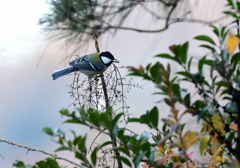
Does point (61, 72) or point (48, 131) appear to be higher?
point (61, 72)

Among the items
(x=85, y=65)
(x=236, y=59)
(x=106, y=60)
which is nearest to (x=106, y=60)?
(x=106, y=60)

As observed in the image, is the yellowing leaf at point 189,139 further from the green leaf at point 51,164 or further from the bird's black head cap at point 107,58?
the bird's black head cap at point 107,58

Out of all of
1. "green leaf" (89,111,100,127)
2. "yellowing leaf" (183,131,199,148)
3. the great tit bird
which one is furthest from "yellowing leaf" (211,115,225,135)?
the great tit bird

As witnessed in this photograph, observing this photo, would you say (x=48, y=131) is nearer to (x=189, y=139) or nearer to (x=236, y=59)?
(x=189, y=139)

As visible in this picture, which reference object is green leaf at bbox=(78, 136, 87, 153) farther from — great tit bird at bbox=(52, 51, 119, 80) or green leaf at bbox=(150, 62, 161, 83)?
great tit bird at bbox=(52, 51, 119, 80)

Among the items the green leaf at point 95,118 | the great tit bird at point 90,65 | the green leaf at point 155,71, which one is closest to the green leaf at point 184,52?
A: the green leaf at point 155,71

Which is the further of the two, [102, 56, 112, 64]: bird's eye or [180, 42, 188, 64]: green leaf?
[102, 56, 112, 64]: bird's eye

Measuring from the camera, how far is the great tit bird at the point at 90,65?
1.62 meters

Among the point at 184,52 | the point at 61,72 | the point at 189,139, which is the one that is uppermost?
the point at 61,72

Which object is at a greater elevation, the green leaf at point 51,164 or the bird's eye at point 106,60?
the bird's eye at point 106,60

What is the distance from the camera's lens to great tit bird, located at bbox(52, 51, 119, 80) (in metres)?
1.62

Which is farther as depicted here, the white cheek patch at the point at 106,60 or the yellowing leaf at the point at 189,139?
the white cheek patch at the point at 106,60

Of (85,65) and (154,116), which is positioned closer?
(154,116)

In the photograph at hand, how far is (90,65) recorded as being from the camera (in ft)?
5.49
